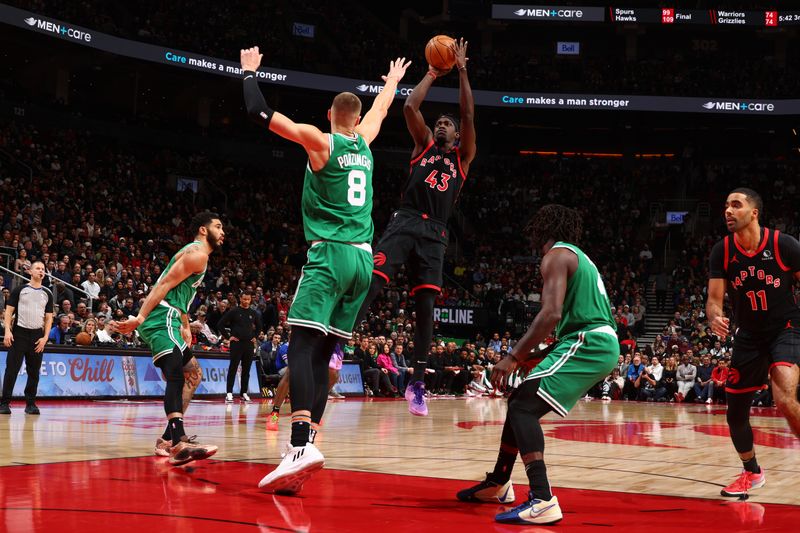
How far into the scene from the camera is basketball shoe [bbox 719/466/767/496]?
17.2ft

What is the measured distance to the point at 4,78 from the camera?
1130 inches

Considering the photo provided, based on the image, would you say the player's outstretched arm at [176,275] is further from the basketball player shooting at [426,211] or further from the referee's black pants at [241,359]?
the referee's black pants at [241,359]

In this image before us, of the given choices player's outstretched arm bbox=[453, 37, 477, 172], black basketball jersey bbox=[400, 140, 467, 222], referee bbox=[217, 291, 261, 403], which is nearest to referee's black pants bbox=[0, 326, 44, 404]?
referee bbox=[217, 291, 261, 403]

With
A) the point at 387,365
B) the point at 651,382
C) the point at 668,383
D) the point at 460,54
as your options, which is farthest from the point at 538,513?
the point at 668,383

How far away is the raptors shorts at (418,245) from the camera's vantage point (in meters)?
6.84

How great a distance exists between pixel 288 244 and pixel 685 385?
13811mm

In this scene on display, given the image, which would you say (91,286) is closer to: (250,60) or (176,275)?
(176,275)

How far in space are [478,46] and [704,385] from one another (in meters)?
21.8

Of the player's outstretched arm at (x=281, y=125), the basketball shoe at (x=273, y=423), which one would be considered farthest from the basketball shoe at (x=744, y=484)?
the basketball shoe at (x=273, y=423)

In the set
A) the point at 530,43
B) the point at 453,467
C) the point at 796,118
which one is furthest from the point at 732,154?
the point at 453,467

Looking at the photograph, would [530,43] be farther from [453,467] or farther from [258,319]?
[453,467]

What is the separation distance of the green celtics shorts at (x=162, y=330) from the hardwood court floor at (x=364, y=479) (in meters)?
0.81

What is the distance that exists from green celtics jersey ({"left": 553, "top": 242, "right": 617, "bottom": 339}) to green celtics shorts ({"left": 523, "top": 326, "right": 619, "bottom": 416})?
0.04m

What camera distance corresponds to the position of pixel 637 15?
3531 cm
